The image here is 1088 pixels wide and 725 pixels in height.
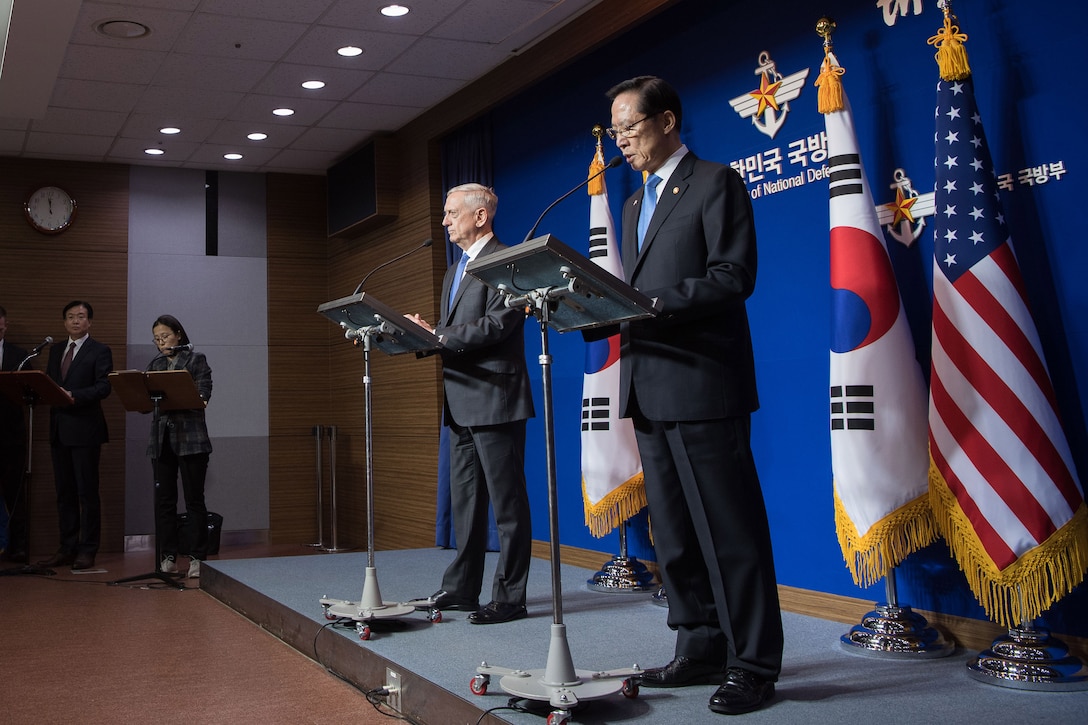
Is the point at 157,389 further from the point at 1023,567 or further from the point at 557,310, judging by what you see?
the point at 1023,567

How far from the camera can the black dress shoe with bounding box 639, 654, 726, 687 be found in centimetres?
256

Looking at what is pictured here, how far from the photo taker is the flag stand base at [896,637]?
10.1 feet

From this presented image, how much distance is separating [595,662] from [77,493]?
16.0 feet

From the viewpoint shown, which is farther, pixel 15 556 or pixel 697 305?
pixel 15 556

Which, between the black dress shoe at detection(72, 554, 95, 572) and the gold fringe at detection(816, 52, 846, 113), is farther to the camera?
the black dress shoe at detection(72, 554, 95, 572)

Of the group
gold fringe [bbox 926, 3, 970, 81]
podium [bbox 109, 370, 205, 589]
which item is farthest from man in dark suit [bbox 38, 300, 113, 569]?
gold fringe [bbox 926, 3, 970, 81]

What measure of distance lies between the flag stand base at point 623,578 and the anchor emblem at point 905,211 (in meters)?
1.84

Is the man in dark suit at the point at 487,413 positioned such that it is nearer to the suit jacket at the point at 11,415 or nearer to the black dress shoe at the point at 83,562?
the black dress shoe at the point at 83,562

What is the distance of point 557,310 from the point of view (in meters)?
2.39

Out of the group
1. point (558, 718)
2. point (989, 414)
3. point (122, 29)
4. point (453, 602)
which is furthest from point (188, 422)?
point (989, 414)

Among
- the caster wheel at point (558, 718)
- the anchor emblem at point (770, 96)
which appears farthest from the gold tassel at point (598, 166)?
the caster wheel at point (558, 718)

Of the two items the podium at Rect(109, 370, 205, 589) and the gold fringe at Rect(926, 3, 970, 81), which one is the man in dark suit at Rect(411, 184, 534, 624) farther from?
the podium at Rect(109, 370, 205, 589)

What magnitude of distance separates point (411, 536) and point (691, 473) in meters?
4.90

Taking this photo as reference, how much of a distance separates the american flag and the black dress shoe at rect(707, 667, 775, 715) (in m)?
0.86
